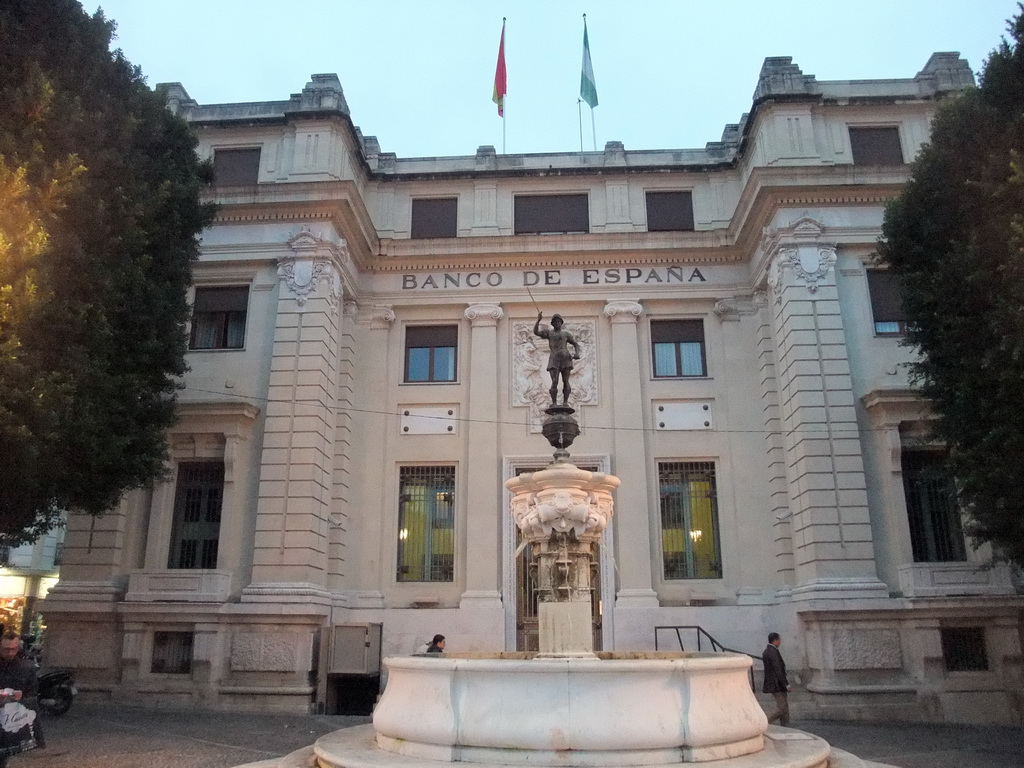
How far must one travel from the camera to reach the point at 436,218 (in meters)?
20.5

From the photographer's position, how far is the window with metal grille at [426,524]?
17953mm

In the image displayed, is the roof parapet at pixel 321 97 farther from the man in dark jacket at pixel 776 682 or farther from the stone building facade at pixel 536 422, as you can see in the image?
the man in dark jacket at pixel 776 682

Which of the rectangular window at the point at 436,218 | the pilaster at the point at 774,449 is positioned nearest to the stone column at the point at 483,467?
the rectangular window at the point at 436,218

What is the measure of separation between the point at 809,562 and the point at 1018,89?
878cm

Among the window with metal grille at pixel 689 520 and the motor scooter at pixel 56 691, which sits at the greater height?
the window with metal grille at pixel 689 520

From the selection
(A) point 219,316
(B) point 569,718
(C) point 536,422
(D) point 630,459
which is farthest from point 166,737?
(D) point 630,459

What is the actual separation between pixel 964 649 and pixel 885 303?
709 cm

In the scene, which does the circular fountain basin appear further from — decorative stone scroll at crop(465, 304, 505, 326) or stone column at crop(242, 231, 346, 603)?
decorative stone scroll at crop(465, 304, 505, 326)

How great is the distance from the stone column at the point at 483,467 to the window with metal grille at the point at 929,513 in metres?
8.46

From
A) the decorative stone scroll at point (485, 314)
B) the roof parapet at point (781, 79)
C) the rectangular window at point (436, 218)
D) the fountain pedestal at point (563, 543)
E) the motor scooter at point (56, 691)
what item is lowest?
the motor scooter at point (56, 691)

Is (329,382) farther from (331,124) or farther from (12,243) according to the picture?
(12,243)

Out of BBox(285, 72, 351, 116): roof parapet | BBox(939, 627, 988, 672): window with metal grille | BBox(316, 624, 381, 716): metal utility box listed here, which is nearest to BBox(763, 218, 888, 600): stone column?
BBox(939, 627, 988, 672): window with metal grille

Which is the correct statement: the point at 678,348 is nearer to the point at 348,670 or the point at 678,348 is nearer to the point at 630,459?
the point at 630,459

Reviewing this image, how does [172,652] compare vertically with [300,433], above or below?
below
